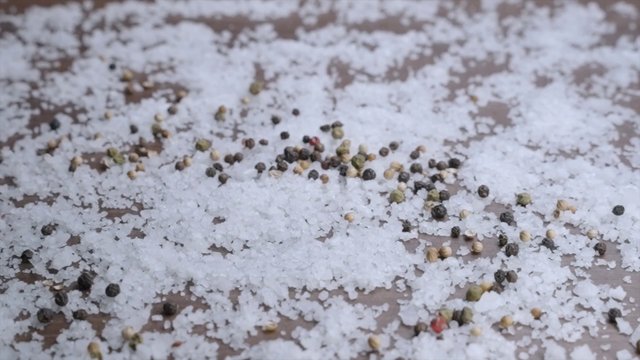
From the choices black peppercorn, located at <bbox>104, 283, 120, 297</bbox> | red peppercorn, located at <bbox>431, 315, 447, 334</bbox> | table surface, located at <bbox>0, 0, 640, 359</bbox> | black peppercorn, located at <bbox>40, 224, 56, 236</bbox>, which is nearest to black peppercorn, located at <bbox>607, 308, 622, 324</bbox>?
table surface, located at <bbox>0, 0, 640, 359</bbox>

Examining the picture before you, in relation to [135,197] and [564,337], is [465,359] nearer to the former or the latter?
[564,337]

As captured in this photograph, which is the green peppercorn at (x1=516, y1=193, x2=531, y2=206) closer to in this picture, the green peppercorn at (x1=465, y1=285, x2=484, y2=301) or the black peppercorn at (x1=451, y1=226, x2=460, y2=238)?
the black peppercorn at (x1=451, y1=226, x2=460, y2=238)

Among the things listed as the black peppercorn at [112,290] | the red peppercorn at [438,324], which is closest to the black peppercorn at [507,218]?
the red peppercorn at [438,324]

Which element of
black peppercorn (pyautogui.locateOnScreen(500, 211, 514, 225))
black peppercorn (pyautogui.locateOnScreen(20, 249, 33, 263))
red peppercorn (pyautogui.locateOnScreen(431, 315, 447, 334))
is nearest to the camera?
red peppercorn (pyautogui.locateOnScreen(431, 315, 447, 334))

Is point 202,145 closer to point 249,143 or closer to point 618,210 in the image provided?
point 249,143

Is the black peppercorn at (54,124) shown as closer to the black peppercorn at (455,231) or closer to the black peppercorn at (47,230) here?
the black peppercorn at (47,230)

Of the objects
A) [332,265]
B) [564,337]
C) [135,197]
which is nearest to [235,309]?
[332,265]
